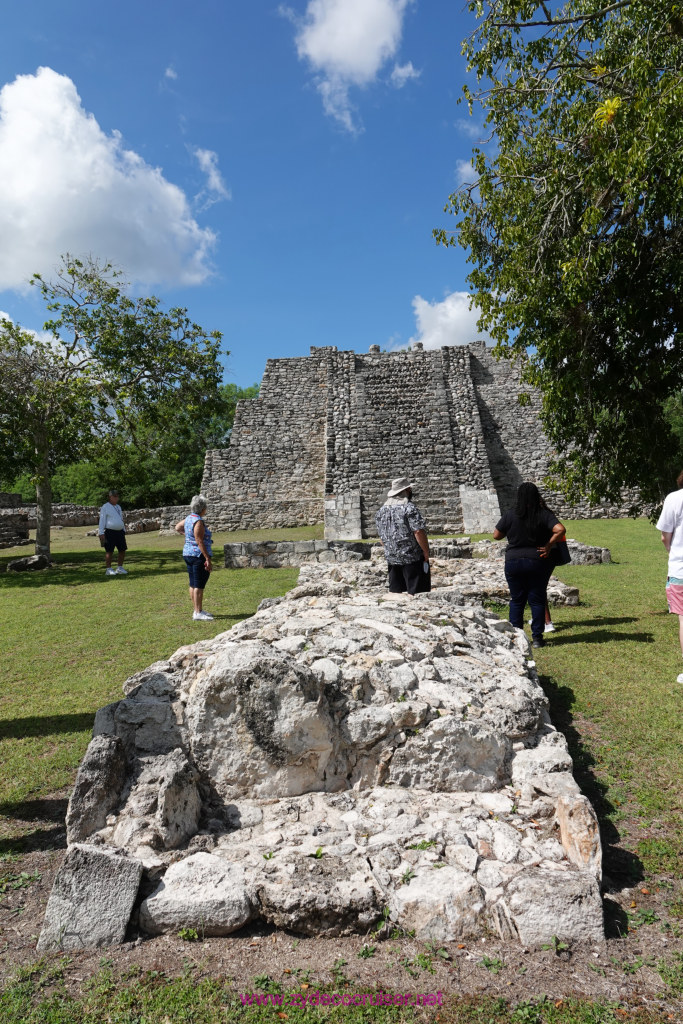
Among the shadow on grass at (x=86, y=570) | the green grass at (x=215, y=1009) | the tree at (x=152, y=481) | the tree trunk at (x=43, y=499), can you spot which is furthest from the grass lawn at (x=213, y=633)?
the tree at (x=152, y=481)

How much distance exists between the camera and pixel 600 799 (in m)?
3.57

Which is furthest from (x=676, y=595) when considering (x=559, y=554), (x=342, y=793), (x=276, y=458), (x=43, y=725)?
(x=276, y=458)

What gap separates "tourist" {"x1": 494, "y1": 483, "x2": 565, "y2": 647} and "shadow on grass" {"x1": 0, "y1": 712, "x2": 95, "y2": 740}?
423cm

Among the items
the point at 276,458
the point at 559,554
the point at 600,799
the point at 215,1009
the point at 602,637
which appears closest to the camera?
the point at 215,1009

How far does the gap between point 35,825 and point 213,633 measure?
13.1 feet

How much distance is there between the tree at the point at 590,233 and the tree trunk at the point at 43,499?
12.0 m

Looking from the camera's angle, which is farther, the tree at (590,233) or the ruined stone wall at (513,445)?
the ruined stone wall at (513,445)

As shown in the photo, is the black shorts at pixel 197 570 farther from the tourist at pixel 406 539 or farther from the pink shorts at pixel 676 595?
the pink shorts at pixel 676 595

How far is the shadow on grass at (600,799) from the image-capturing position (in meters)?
2.87

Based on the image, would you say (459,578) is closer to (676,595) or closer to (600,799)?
(676,595)

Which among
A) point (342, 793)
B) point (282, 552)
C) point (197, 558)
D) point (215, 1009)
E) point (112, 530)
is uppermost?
point (112, 530)

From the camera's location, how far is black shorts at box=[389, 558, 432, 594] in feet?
20.9

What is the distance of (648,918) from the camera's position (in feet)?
8.48

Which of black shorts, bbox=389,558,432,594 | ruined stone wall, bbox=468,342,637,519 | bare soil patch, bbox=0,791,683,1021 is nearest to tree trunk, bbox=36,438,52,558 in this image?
black shorts, bbox=389,558,432,594
